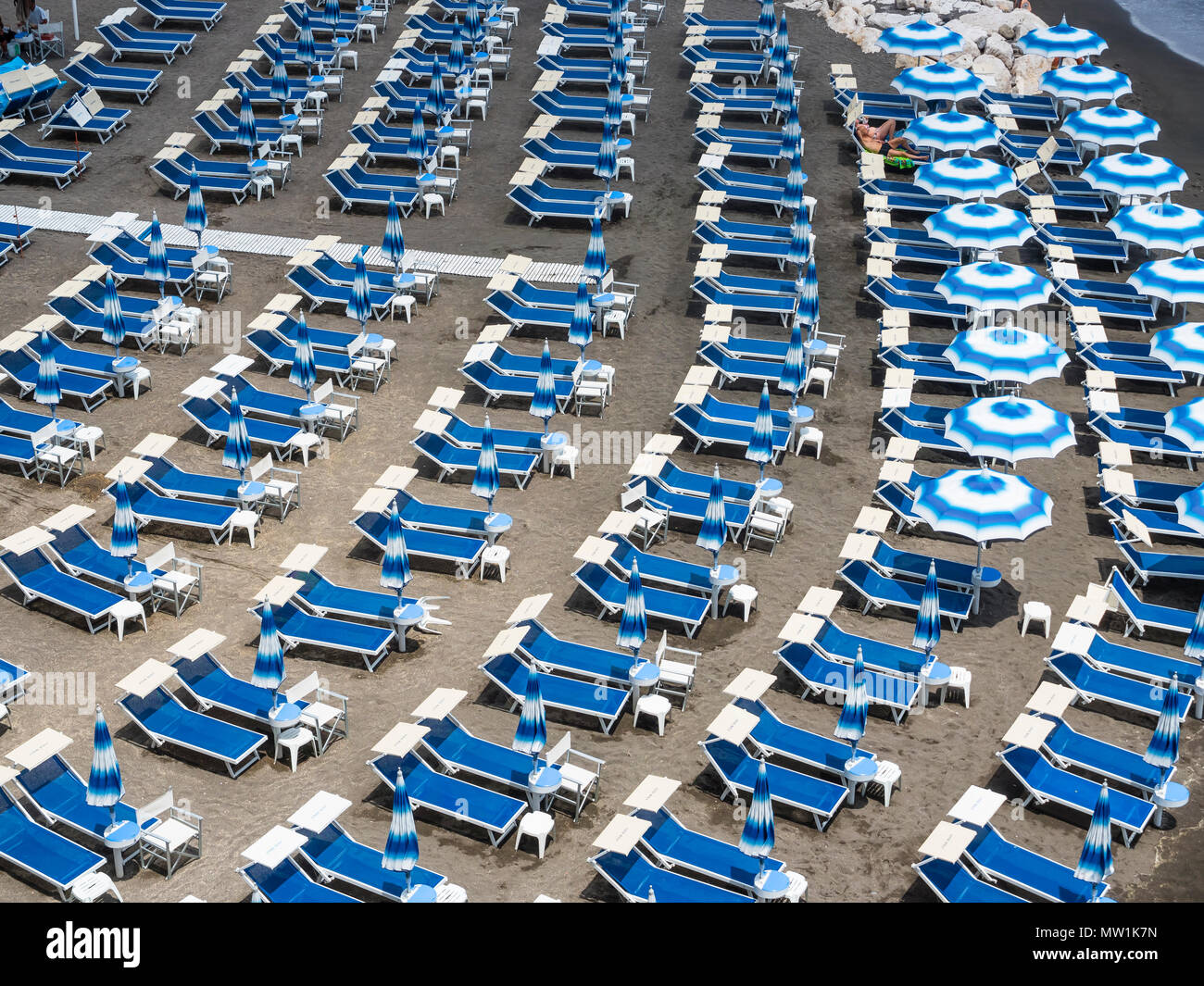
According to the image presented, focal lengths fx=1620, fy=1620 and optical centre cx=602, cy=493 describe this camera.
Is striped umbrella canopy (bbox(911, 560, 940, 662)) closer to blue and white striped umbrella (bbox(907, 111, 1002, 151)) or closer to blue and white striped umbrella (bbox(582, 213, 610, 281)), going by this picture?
blue and white striped umbrella (bbox(582, 213, 610, 281))

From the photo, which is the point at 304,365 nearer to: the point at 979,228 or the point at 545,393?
the point at 545,393

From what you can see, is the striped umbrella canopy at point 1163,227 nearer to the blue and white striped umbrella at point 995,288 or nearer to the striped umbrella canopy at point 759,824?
the blue and white striped umbrella at point 995,288

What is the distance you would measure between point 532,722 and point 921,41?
2252 centimetres

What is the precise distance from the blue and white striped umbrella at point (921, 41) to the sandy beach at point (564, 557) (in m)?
2.29

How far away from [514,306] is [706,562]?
7436 millimetres

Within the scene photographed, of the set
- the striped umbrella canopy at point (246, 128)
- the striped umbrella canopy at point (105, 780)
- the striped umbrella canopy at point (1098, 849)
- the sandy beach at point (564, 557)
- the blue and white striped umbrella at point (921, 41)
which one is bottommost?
the sandy beach at point (564, 557)

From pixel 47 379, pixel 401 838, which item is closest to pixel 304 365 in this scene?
pixel 47 379

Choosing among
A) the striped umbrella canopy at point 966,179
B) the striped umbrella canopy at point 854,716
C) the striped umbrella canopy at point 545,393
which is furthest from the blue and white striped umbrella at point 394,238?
the striped umbrella canopy at point 854,716

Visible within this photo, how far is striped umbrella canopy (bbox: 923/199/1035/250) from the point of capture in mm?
27922

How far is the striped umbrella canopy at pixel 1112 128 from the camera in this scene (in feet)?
106

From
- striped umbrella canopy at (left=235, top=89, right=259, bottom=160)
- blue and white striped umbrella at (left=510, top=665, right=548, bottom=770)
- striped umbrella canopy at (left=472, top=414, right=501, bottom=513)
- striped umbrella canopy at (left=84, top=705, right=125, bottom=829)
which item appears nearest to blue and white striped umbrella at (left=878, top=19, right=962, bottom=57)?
striped umbrella canopy at (left=235, top=89, right=259, bottom=160)

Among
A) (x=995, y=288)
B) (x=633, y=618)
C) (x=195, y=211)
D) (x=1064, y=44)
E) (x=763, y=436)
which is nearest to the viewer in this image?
(x=633, y=618)

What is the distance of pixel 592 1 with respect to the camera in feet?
135

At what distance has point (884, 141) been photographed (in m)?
35.0
